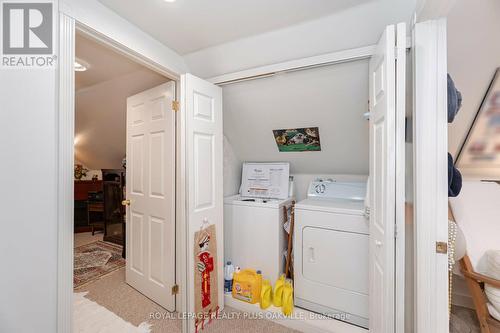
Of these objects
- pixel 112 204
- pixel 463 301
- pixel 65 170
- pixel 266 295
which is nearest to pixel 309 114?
pixel 266 295

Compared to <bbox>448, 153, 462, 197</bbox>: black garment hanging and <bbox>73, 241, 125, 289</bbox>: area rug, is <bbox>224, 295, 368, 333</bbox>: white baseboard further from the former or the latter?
<bbox>73, 241, 125, 289</bbox>: area rug

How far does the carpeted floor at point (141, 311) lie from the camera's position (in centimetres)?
182

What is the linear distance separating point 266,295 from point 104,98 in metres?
2.91

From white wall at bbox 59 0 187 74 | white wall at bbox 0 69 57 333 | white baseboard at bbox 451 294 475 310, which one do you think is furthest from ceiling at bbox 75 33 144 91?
white baseboard at bbox 451 294 475 310

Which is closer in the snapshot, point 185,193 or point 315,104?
point 185,193

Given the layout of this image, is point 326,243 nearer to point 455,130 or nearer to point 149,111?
point 455,130

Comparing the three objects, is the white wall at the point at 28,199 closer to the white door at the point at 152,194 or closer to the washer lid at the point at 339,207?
the white door at the point at 152,194

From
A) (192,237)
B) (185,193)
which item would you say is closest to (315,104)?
(185,193)

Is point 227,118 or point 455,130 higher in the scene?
point 227,118

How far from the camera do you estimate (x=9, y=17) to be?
1.06m

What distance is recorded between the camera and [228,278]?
2201 mm

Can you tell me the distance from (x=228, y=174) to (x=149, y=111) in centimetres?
106

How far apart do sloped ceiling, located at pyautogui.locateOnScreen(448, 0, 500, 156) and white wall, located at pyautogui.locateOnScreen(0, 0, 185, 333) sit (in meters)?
2.18

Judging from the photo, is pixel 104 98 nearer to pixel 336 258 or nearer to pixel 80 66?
pixel 80 66
